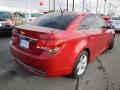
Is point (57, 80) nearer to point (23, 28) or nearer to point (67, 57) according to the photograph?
point (67, 57)

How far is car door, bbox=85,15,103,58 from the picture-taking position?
5.35m

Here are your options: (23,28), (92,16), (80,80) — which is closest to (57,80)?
(80,80)

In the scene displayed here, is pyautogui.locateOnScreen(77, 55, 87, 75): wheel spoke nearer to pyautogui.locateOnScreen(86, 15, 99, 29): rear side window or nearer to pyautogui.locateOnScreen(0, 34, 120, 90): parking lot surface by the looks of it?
pyautogui.locateOnScreen(0, 34, 120, 90): parking lot surface

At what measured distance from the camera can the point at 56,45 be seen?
409cm

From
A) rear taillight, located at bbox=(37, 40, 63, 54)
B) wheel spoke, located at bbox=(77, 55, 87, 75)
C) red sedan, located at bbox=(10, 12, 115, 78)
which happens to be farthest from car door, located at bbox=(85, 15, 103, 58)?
rear taillight, located at bbox=(37, 40, 63, 54)

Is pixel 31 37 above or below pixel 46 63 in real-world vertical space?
above

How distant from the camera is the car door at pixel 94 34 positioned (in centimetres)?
535

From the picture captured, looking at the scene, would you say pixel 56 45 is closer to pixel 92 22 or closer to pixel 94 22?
pixel 92 22

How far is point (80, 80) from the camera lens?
495 cm

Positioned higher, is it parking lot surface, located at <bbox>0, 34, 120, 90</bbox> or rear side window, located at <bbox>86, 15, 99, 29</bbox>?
rear side window, located at <bbox>86, 15, 99, 29</bbox>

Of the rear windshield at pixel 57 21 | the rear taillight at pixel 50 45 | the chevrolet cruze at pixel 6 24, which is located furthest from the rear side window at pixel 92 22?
the chevrolet cruze at pixel 6 24

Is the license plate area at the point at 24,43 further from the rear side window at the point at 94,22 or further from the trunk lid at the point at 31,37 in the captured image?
the rear side window at the point at 94,22

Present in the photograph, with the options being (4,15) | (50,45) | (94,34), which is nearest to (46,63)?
(50,45)

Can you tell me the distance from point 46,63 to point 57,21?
4.42 feet
